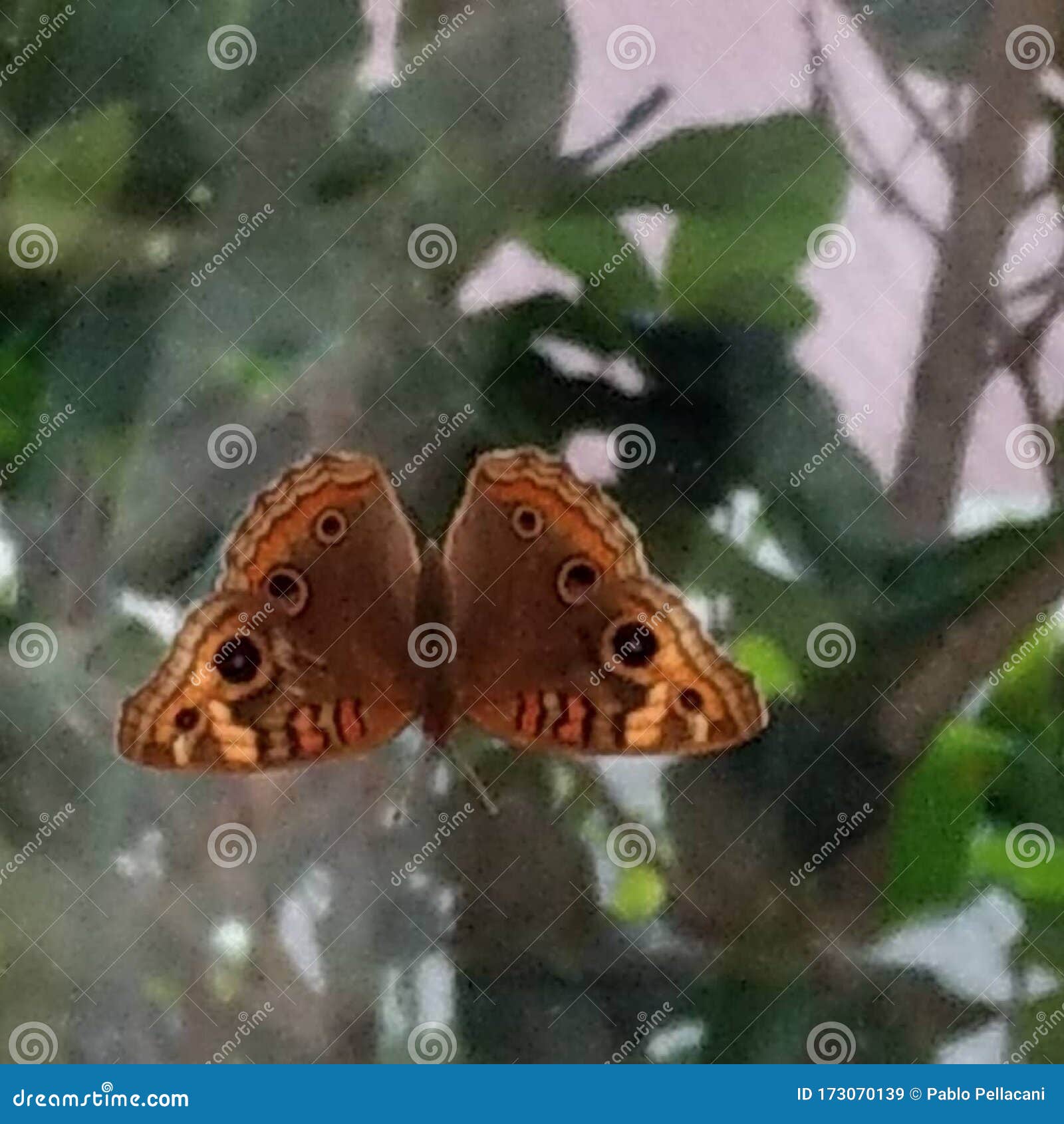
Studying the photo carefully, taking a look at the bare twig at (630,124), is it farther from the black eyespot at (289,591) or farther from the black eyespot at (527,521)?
the black eyespot at (289,591)

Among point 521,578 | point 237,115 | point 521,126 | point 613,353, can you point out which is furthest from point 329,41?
point 521,578

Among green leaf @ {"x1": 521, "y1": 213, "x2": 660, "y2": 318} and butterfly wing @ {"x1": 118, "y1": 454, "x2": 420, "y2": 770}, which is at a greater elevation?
green leaf @ {"x1": 521, "y1": 213, "x2": 660, "y2": 318}

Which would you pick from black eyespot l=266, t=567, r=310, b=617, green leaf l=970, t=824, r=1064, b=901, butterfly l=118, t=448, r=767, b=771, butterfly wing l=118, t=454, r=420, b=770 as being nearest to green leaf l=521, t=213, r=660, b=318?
butterfly l=118, t=448, r=767, b=771

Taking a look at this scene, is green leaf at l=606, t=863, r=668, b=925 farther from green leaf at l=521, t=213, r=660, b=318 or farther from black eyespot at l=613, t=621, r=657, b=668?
green leaf at l=521, t=213, r=660, b=318

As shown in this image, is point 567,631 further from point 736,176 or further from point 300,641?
point 736,176

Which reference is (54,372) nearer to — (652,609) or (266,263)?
(266,263)

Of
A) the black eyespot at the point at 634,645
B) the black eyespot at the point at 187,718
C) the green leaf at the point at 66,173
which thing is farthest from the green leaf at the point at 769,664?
the green leaf at the point at 66,173
